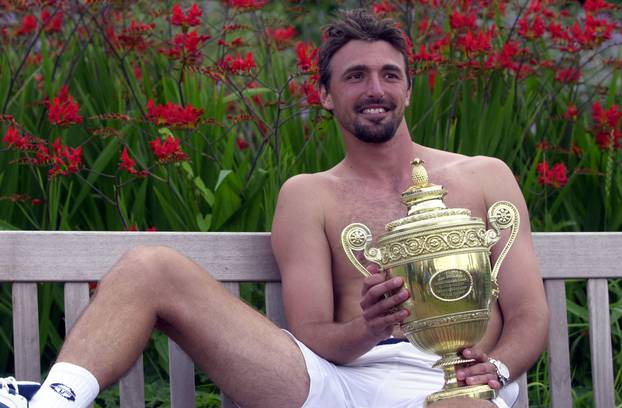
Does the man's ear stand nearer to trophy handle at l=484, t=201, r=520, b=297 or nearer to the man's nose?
the man's nose

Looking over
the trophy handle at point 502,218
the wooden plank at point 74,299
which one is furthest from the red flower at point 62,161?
the trophy handle at point 502,218

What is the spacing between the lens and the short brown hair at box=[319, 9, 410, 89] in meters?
3.90

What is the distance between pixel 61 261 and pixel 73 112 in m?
0.58

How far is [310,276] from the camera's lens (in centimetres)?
371

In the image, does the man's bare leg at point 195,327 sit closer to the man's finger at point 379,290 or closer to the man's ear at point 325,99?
the man's finger at point 379,290

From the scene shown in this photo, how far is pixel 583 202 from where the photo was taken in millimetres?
4660

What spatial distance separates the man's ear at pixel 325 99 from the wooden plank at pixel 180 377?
893 mm

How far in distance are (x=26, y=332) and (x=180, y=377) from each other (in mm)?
450

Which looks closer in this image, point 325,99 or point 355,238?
point 355,238

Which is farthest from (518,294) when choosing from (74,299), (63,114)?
(63,114)

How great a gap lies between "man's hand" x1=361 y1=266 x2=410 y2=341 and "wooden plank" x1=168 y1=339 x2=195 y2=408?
0.70 m

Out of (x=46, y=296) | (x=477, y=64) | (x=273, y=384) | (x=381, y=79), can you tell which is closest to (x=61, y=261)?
(x=46, y=296)

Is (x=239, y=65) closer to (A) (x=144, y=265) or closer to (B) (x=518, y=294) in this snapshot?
(A) (x=144, y=265)

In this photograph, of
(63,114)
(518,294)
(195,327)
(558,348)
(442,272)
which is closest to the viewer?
(442,272)
